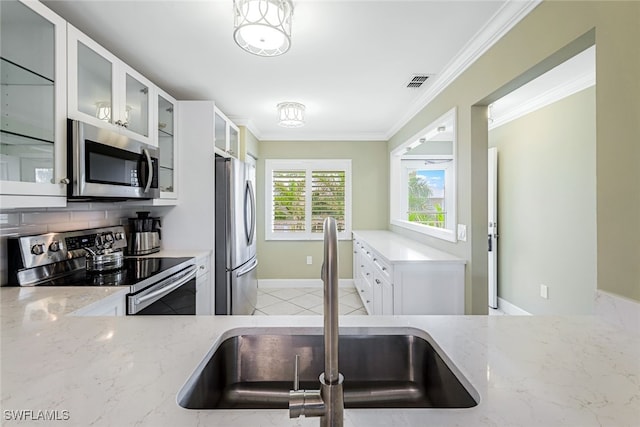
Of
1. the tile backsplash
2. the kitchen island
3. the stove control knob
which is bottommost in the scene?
the kitchen island

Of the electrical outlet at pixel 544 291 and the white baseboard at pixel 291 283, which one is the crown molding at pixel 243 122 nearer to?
the white baseboard at pixel 291 283

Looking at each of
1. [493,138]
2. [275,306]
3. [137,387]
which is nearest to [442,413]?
[137,387]

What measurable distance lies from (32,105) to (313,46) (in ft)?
5.37

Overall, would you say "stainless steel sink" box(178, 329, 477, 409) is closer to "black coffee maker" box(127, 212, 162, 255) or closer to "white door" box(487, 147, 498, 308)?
"black coffee maker" box(127, 212, 162, 255)

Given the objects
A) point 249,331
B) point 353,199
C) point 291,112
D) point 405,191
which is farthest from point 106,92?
point 405,191

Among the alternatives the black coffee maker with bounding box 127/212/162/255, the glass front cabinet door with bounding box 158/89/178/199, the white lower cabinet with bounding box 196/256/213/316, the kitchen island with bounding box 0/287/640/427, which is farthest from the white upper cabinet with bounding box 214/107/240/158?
the kitchen island with bounding box 0/287/640/427

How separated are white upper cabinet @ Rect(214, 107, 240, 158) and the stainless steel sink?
2467 mm

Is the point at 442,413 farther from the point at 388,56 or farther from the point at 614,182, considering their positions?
the point at 388,56

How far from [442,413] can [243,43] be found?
1.89m

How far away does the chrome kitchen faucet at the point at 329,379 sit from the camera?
1.72 feet

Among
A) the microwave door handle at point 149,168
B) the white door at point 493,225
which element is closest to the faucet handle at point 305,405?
the microwave door handle at point 149,168

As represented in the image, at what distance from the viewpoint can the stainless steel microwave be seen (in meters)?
1.65

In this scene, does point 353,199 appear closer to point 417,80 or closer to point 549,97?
point 417,80

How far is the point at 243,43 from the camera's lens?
5.66 ft
